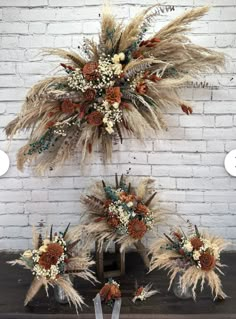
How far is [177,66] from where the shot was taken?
1.53 m

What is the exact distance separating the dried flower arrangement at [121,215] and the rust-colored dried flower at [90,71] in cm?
45

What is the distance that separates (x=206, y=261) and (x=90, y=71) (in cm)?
81

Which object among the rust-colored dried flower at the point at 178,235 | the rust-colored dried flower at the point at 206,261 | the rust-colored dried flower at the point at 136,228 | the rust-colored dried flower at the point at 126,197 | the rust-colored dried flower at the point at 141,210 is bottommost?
the rust-colored dried flower at the point at 206,261

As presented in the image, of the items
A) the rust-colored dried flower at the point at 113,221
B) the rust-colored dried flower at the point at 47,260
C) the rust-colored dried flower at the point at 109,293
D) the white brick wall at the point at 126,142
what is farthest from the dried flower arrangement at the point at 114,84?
the rust-colored dried flower at the point at 109,293

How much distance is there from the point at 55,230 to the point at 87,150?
486mm

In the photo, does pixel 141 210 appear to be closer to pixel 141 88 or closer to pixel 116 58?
pixel 141 88

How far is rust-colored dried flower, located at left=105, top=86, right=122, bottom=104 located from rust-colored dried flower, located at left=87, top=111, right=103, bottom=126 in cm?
7

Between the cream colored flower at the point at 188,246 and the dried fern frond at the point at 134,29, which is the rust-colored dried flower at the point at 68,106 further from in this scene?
the cream colored flower at the point at 188,246

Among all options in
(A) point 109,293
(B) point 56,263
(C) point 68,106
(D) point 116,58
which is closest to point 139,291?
(A) point 109,293

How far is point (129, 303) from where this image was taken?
4.74 ft

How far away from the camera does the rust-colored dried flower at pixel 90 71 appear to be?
1418 millimetres

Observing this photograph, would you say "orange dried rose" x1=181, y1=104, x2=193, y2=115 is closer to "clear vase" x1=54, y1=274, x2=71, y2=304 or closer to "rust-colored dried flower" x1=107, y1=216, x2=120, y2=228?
"rust-colored dried flower" x1=107, y1=216, x2=120, y2=228

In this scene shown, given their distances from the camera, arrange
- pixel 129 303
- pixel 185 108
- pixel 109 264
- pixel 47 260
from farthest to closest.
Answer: pixel 109 264
pixel 185 108
pixel 129 303
pixel 47 260

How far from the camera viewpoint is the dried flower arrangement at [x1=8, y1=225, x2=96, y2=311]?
135 cm
